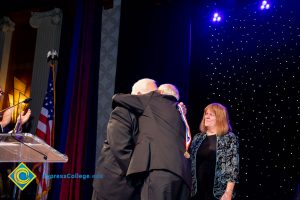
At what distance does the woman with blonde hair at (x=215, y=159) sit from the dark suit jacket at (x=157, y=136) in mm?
770

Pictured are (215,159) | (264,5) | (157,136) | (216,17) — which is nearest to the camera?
(157,136)

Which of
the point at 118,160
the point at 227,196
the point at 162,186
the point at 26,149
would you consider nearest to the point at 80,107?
the point at 26,149

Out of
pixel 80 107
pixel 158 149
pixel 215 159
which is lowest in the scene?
pixel 215 159

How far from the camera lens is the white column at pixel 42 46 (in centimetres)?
552

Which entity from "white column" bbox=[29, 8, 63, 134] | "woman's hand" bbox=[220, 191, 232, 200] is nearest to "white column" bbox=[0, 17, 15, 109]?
"white column" bbox=[29, 8, 63, 134]

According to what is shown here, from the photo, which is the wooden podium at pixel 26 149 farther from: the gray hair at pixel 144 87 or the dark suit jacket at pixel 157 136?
the gray hair at pixel 144 87

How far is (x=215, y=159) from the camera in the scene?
3078 millimetres

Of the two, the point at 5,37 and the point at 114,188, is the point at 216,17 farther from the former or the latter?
the point at 5,37

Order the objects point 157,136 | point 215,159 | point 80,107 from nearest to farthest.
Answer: point 157,136, point 215,159, point 80,107

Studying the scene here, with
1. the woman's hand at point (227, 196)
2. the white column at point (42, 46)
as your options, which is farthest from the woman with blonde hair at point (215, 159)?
the white column at point (42, 46)

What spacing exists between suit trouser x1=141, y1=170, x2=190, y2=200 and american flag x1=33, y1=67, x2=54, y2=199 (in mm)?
2713

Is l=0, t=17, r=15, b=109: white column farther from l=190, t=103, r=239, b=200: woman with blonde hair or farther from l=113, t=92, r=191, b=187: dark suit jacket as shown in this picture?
l=113, t=92, r=191, b=187: dark suit jacket

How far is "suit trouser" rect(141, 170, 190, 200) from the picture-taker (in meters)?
2.12

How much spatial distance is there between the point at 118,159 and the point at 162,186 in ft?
1.05
